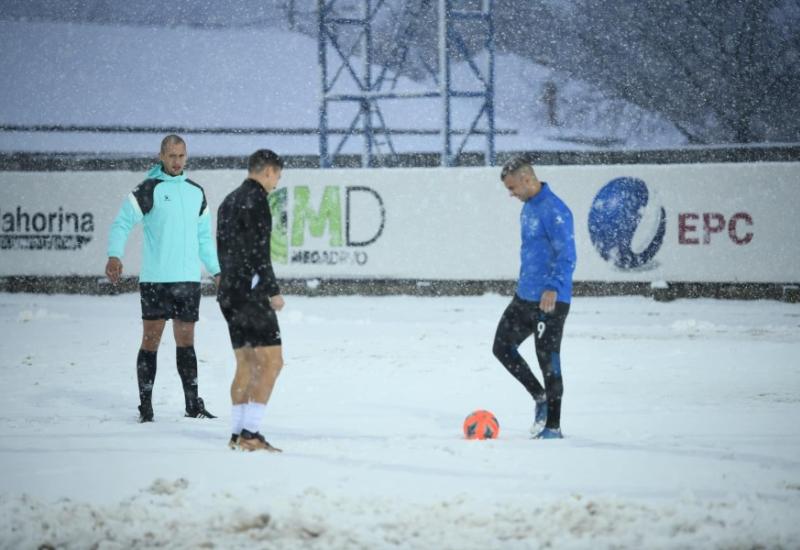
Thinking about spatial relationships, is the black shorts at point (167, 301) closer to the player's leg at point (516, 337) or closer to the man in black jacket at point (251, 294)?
Result: the man in black jacket at point (251, 294)

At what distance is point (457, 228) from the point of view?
1908 cm

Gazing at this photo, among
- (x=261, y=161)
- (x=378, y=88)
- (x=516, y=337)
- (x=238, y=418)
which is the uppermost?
(x=378, y=88)

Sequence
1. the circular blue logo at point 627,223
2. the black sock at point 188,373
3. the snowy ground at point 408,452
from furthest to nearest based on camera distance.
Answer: the circular blue logo at point 627,223, the black sock at point 188,373, the snowy ground at point 408,452

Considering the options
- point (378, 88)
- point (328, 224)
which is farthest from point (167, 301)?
point (378, 88)

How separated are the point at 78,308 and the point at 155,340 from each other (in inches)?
402

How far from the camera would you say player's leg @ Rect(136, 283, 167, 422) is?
771 cm

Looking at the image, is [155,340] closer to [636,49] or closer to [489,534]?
[489,534]

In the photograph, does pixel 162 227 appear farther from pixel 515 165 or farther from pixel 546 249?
pixel 546 249

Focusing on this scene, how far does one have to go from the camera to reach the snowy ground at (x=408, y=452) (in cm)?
465

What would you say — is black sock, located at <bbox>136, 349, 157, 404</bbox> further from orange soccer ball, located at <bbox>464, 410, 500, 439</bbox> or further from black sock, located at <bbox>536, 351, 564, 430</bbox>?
black sock, located at <bbox>536, 351, 564, 430</bbox>

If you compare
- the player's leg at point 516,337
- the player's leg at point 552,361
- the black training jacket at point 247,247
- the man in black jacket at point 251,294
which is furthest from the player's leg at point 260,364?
the player's leg at point 552,361

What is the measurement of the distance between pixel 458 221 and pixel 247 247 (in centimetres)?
1288

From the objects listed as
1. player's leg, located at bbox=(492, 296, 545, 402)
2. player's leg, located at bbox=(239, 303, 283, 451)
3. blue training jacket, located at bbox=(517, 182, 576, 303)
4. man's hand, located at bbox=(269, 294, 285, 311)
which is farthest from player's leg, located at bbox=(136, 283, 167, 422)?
blue training jacket, located at bbox=(517, 182, 576, 303)

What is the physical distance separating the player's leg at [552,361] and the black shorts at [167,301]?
2.51 m
